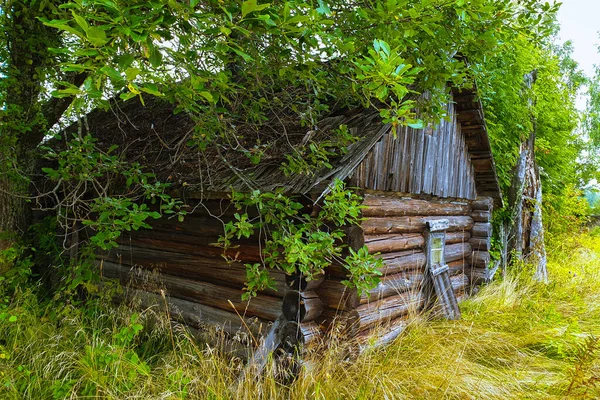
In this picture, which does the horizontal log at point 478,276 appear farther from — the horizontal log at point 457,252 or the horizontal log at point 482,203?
the horizontal log at point 482,203

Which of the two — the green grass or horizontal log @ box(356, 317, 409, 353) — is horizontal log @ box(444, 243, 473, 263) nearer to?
the green grass

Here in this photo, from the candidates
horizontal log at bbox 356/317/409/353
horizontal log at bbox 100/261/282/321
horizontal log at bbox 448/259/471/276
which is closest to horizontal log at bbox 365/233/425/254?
horizontal log at bbox 356/317/409/353

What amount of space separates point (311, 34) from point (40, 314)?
4.98 metres

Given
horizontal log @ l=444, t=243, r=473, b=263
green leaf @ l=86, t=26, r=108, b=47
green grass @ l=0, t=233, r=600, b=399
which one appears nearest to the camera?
green leaf @ l=86, t=26, r=108, b=47

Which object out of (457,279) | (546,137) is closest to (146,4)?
(457,279)

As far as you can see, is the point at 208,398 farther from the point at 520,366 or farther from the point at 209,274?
the point at 520,366

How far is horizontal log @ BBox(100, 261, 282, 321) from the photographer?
15.4ft

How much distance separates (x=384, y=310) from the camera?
5.21 m

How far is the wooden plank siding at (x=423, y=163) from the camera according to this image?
4.76 meters

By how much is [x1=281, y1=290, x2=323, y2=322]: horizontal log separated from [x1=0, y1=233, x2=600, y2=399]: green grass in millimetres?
407

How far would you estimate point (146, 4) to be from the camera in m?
2.12

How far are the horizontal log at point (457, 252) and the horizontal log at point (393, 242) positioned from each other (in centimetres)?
113

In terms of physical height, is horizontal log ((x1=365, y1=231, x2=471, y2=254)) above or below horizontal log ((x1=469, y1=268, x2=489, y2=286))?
above

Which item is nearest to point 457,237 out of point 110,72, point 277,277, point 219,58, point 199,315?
point 277,277
